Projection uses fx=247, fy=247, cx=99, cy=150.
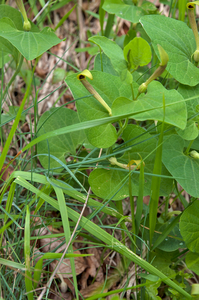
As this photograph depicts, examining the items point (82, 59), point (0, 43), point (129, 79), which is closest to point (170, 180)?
point (129, 79)

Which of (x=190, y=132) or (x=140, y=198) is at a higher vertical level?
(x=190, y=132)

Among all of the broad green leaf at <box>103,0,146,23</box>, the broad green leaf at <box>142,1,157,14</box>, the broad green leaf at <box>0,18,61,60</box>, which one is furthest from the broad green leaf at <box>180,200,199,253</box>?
the broad green leaf at <box>142,1,157,14</box>

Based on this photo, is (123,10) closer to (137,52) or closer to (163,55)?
(137,52)

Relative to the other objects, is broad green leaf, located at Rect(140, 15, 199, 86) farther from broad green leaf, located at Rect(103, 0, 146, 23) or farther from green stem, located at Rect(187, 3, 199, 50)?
broad green leaf, located at Rect(103, 0, 146, 23)

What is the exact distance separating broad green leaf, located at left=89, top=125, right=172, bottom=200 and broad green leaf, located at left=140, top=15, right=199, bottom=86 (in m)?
0.29

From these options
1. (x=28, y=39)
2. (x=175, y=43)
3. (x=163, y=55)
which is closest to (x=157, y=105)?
(x=163, y=55)

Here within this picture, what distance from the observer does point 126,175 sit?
108 centimetres

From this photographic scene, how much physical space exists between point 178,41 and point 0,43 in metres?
0.88

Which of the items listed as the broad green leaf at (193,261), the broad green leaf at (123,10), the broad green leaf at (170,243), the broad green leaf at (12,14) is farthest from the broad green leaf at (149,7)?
the broad green leaf at (193,261)

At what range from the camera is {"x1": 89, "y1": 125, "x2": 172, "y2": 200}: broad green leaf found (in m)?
1.05

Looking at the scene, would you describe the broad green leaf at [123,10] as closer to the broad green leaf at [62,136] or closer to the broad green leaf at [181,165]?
the broad green leaf at [62,136]

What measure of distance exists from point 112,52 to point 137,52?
14 cm

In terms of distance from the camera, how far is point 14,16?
125 centimetres

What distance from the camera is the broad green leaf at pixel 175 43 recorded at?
1032 mm
